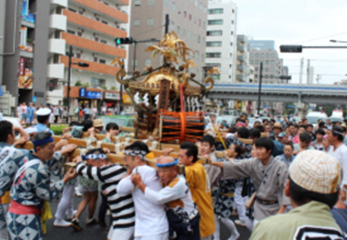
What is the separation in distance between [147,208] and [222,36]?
71.4 m

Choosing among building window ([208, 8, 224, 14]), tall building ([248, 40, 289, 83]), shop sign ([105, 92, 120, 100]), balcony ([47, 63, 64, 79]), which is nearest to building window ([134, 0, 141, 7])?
shop sign ([105, 92, 120, 100])

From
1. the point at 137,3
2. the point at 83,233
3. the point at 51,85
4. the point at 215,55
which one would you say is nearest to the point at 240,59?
the point at 215,55

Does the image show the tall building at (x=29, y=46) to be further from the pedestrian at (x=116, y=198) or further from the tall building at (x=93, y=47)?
the pedestrian at (x=116, y=198)

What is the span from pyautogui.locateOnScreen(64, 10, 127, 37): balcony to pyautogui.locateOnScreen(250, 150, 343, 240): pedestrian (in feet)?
109

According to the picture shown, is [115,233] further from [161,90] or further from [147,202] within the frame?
[161,90]

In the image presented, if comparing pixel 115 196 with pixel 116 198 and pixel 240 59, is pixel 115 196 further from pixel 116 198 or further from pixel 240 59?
pixel 240 59

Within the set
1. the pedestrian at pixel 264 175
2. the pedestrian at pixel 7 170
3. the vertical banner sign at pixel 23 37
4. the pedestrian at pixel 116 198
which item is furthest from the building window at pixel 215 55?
the pedestrian at pixel 116 198

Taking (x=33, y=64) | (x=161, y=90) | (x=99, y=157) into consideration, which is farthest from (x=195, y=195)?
(x=33, y=64)

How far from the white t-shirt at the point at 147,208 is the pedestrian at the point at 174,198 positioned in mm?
71

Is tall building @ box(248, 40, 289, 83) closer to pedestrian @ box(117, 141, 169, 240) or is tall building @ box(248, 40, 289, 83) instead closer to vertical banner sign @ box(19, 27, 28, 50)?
vertical banner sign @ box(19, 27, 28, 50)

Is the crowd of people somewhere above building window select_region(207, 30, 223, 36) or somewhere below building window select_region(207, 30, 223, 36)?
below

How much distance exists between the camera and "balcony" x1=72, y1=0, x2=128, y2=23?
110ft

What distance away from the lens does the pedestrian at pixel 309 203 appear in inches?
65.1

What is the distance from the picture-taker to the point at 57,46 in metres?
30.3
